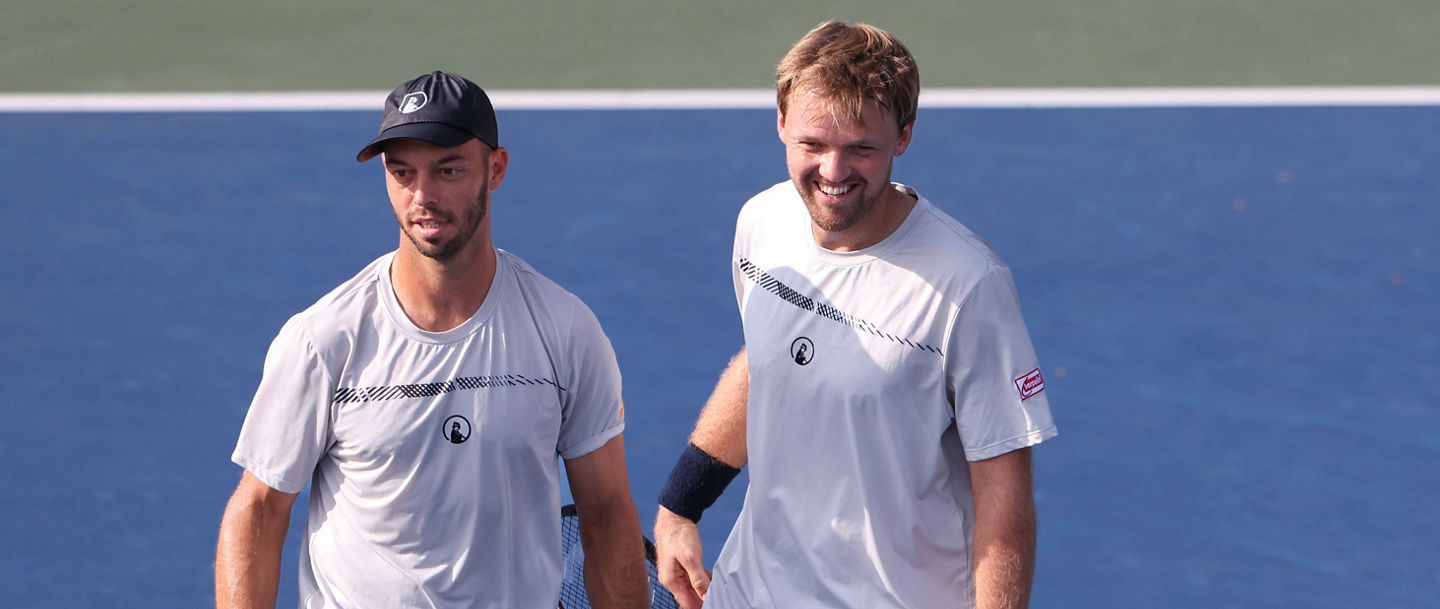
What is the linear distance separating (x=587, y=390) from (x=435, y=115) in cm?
74

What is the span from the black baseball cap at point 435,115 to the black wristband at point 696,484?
103 centimetres

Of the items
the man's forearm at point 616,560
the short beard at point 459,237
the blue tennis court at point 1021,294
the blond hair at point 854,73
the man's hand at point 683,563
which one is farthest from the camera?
the blue tennis court at point 1021,294

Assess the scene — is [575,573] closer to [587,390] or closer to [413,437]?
[587,390]

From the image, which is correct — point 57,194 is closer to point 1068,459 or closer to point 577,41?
point 577,41

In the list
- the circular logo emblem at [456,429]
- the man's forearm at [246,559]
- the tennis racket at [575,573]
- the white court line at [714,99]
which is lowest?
the tennis racket at [575,573]

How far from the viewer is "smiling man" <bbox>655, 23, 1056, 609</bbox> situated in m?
3.46

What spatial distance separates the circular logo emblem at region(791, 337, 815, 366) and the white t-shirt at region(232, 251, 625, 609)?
19.0 inches

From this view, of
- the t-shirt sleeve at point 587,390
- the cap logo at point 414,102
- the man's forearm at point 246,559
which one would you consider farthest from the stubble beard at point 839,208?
the man's forearm at point 246,559

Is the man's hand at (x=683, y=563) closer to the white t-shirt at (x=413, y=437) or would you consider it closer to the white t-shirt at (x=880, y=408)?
the white t-shirt at (x=880, y=408)

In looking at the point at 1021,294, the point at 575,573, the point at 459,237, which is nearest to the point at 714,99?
the point at 1021,294

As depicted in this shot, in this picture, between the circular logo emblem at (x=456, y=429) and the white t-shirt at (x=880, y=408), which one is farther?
the circular logo emblem at (x=456, y=429)

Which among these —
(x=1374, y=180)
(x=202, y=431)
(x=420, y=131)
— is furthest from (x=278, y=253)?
(x=1374, y=180)

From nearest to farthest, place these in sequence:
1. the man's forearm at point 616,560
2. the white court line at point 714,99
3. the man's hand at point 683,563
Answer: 1. the man's forearm at point 616,560
2. the man's hand at point 683,563
3. the white court line at point 714,99

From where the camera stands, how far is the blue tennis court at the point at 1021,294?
623 centimetres
